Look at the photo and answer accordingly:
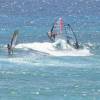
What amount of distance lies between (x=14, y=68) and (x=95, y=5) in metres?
126

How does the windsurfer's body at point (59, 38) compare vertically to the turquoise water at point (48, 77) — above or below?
below

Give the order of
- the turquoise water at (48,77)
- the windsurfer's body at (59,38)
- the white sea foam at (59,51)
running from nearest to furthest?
the turquoise water at (48,77), the white sea foam at (59,51), the windsurfer's body at (59,38)

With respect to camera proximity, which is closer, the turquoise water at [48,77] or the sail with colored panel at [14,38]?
the turquoise water at [48,77]

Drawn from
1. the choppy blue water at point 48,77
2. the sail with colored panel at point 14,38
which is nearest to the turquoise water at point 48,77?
the choppy blue water at point 48,77

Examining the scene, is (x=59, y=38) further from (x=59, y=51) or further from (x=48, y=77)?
(x=48, y=77)

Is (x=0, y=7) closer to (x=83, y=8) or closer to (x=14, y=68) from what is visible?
(x=83, y=8)

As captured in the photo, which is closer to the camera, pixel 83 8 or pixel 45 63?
pixel 45 63

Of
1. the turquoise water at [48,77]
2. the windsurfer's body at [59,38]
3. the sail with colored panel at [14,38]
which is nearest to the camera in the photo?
the turquoise water at [48,77]

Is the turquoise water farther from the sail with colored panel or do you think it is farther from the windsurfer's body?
the windsurfer's body

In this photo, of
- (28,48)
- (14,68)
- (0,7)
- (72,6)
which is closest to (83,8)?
(72,6)

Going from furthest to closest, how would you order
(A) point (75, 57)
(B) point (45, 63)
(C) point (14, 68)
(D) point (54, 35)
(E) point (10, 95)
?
1. (D) point (54, 35)
2. (A) point (75, 57)
3. (B) point (45, 63)
4. (C) point (14, 68)
5. (E) point (10, 95)

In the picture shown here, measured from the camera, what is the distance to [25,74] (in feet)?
101

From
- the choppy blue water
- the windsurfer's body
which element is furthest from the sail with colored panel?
the windsurfer's body

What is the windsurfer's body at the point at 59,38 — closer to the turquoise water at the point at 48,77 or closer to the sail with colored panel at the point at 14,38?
the sail with colored panel at the point at 14,38
